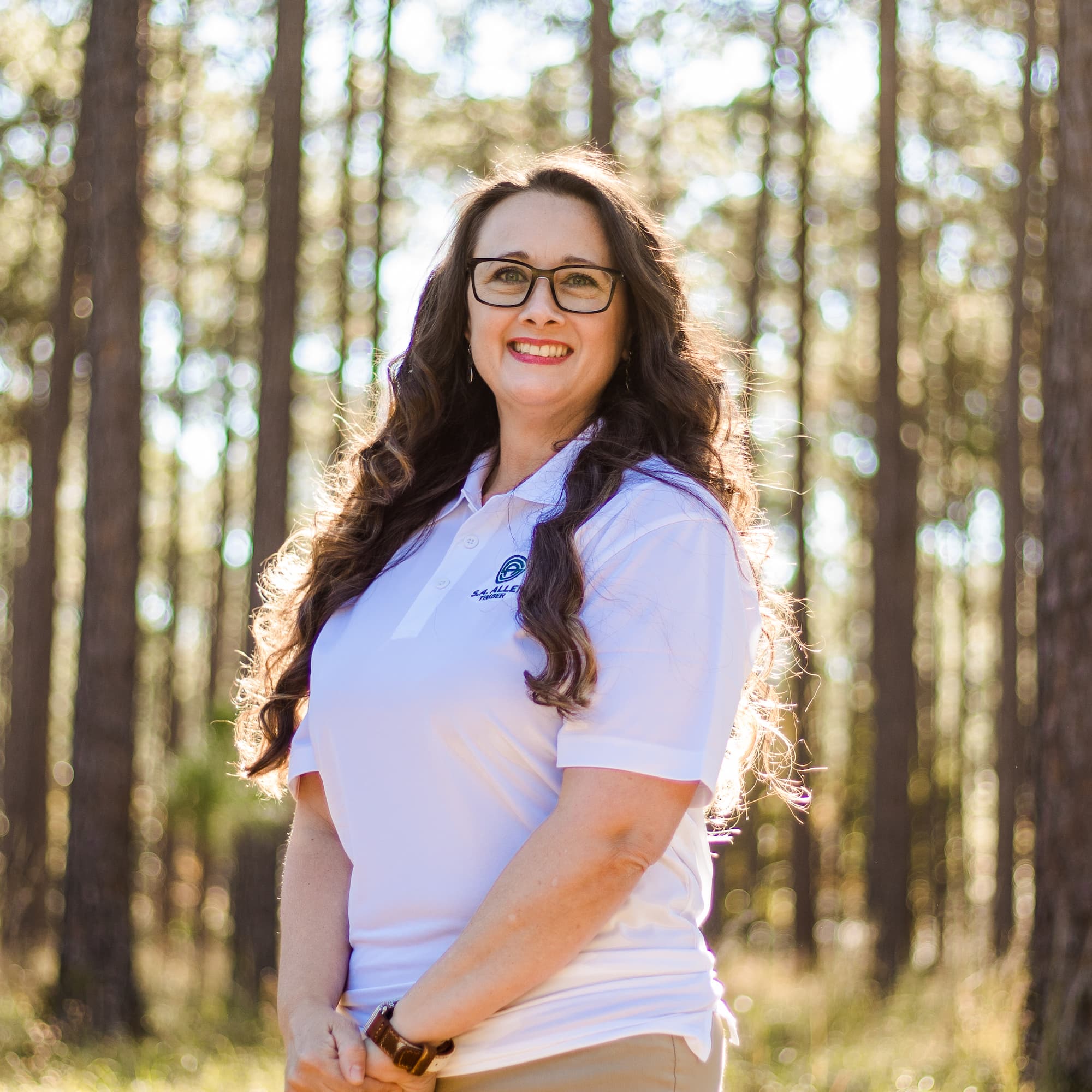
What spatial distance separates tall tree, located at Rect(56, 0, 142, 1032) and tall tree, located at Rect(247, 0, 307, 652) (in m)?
1.33

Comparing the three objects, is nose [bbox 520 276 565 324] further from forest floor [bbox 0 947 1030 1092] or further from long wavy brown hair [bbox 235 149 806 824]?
forest floor [bbox 0 947 1030 1092]

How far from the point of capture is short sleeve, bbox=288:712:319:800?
7.25 ft

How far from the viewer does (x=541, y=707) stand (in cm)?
181

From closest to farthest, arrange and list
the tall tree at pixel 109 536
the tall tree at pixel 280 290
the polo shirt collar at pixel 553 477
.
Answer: the polo shirt collar at pixel 553 477 → the tall tree at pixel 109 536 → the tall tree at pixel 280 290

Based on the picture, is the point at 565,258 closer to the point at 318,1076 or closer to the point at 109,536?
the point at 318,1076

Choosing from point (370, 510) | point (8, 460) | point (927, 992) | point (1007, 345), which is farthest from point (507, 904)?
point (8, 460)

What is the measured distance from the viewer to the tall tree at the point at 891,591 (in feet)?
43.8

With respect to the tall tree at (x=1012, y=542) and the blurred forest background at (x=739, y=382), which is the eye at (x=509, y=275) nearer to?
the blurred forest background at (x=739, y=382)

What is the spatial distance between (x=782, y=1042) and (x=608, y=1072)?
653cm

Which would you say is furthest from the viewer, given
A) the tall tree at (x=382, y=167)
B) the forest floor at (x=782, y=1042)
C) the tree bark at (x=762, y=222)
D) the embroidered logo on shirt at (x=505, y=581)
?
the tree bark at (x=762, y=222)

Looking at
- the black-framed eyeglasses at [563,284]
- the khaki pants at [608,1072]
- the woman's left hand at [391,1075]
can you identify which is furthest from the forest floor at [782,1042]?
the black-framed eyeglasses at [563,284]

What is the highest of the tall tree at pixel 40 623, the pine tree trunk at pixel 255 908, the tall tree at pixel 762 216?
the tall tree at pixel 762 216

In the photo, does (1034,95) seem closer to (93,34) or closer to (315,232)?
(315,232)

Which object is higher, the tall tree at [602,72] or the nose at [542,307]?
the tall tree at [602,72]
